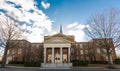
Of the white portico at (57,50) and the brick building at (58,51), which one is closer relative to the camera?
the white portico at (57,50)

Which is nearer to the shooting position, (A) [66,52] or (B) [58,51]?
(A) [66,52]

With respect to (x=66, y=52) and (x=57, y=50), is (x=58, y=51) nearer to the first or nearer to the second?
(x=57, y=50)

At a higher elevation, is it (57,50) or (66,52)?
(57,50)

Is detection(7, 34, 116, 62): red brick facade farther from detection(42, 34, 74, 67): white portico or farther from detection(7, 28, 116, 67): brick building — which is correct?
detection(42, 34, 74, 67): white portico

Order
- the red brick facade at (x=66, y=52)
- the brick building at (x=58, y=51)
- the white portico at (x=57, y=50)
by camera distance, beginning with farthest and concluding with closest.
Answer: the red brick facade at (x=66, y=52)
the brick building at (x=58, y=51)
the white portico at (x=57, y=50)

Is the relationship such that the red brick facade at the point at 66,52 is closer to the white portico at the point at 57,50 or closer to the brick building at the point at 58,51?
the brick building at the point at 58,51

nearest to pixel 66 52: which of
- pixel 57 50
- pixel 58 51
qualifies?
pixel 58 51

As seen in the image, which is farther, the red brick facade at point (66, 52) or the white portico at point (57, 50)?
the red brick facade at point (66, 52)

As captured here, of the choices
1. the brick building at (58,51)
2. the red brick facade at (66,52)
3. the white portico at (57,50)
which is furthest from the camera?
the red brick facade at (66,52)

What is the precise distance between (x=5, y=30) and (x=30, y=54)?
1036 inches

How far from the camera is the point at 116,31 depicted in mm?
32906

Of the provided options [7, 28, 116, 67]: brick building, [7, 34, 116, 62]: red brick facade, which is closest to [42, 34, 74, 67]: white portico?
[7, 28, 116, 67]: brick building

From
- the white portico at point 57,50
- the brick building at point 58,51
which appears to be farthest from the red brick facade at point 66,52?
the white portico at point 57,50

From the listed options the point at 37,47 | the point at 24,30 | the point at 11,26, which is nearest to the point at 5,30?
the point at 11,26
